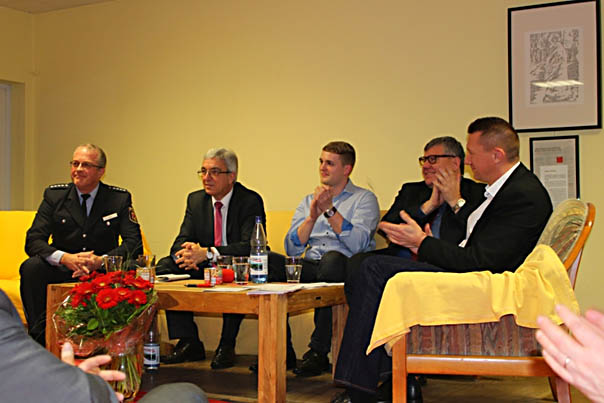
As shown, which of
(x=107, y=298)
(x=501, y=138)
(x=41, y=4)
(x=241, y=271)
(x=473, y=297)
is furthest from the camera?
(x=41, y=4)

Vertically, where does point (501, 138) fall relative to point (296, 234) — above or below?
above

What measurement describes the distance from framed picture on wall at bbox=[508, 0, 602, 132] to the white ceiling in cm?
359

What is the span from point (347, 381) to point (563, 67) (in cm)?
251

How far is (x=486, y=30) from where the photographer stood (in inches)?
181

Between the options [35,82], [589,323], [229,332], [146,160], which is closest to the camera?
[589,323]

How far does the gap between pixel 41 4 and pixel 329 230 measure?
11.8ft

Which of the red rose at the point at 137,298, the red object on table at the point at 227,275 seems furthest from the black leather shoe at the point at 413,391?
the red rose at the point at 137,298

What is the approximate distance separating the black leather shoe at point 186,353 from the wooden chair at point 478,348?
225 cm

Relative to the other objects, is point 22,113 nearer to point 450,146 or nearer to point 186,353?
point 186,353

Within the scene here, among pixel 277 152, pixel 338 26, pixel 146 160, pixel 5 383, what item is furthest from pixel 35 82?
pixel 5 383

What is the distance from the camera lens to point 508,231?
2.94 metres

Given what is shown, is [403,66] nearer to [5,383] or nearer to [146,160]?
[146,160]

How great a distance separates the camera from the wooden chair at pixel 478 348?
2.64 meters

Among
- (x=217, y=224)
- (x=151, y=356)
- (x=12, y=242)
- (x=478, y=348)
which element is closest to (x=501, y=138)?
(x=478, y=348)
